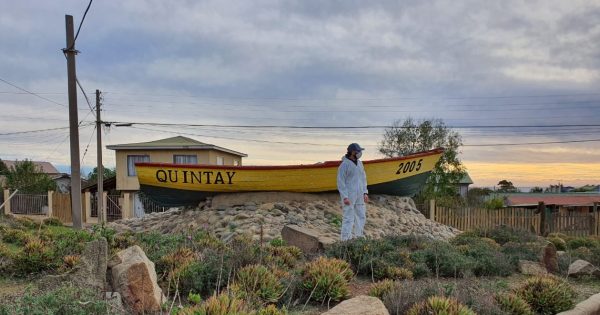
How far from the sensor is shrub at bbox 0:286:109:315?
12.8 ft

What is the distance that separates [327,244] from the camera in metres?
8.17

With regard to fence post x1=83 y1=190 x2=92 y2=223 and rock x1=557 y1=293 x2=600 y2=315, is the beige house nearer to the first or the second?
fence post x1=83 y1=190 x2=92 y2=223

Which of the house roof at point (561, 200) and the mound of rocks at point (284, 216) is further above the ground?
the mound of rocks at point (284, 216)

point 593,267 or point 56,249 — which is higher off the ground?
point 56,249

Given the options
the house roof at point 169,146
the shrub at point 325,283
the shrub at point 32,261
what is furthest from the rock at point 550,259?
the house roof at point 169,146

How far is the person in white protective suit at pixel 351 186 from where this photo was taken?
9469 mm

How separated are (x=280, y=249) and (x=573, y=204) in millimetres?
36312

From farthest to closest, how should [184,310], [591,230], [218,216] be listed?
1. [591,230]
2. [218,216]
3. [184,310]

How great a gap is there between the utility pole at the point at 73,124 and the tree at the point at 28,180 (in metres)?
26.3

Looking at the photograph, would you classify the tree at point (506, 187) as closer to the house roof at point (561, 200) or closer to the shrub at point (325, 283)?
the house roof at point (561, 200)

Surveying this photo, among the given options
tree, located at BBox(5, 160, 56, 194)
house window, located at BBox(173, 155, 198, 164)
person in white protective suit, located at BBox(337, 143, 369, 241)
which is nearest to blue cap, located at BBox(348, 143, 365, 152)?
person in white protective suit, located at BBox(337, 143, 369, 241)

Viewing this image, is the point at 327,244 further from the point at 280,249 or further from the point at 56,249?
the point at 56,249

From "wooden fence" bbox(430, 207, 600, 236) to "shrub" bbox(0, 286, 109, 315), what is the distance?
18159 millimetres

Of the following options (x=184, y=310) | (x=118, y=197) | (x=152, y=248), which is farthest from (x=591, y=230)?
(x=118, y=197)
